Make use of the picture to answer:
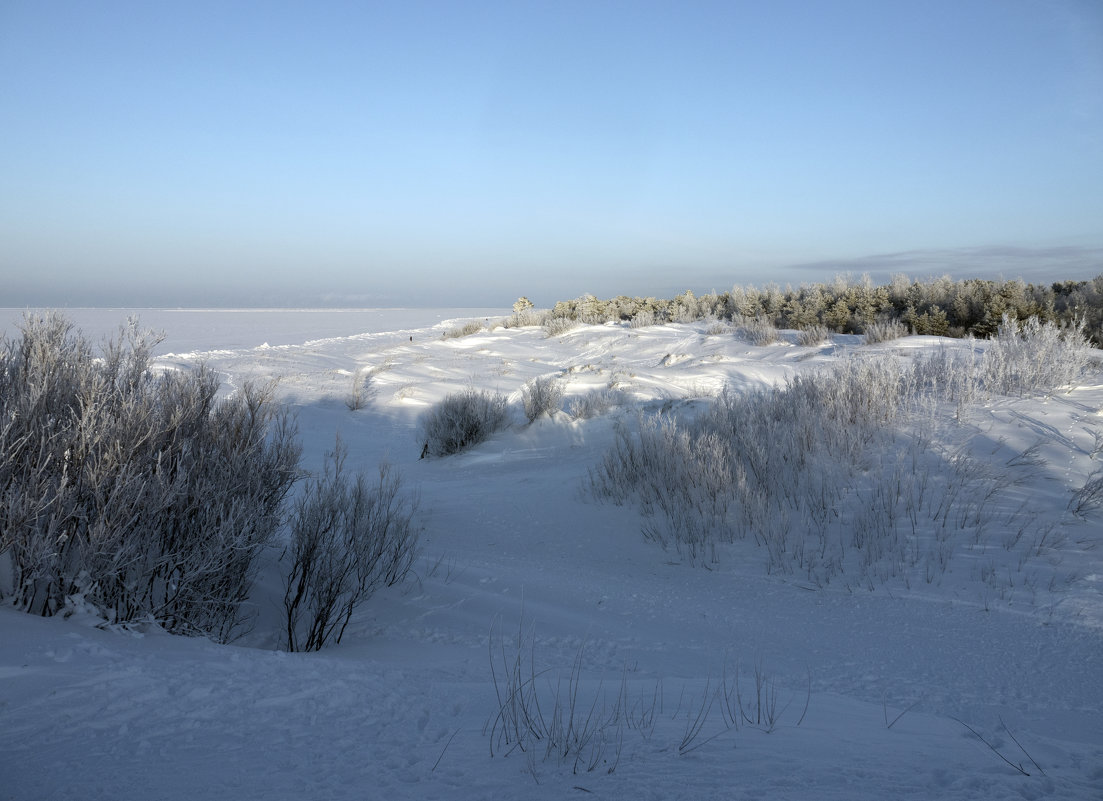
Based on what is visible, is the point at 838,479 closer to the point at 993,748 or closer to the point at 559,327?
the point at 993,748

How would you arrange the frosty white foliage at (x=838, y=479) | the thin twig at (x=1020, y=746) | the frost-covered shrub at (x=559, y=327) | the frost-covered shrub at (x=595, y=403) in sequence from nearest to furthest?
1. the thin twig at (x=1020, y=746)
2. the frosty white foliage at (x=838, y=479)
3. the frost-covered shrub at (x=595, y=403)
4. the frost-covered shrub at (x=559, y=327)

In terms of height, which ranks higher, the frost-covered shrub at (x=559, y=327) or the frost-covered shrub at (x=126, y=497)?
the frost-covered shrub at (x=559, y=327)

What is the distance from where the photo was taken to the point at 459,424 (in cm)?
1035

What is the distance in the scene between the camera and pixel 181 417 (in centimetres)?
380

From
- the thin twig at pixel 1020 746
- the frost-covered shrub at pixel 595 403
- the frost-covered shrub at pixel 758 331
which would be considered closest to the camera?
the thin twig at pixel 1020 746

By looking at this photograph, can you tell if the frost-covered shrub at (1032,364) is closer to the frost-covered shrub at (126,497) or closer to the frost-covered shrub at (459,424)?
the frost-covered shrub at (459,424)

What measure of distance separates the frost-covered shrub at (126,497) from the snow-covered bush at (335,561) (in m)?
0.30

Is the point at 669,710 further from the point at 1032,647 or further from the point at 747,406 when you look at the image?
the point at 747,406

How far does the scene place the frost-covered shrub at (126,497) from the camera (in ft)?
9.32

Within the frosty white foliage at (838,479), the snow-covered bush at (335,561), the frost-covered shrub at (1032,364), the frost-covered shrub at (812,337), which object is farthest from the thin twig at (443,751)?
the frost-covered shrub at (812,337)

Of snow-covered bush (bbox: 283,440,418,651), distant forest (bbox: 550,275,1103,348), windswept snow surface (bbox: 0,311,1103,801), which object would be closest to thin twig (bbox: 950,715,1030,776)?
windswept snow surface (bbox: 0,311,1103,801)

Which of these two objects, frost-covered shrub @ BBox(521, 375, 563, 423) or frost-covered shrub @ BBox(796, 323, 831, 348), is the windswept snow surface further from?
frost-covered shrub @ BBox(796, 323, 831, 348)

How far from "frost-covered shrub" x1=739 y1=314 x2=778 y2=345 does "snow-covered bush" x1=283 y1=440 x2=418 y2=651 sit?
13.3 m

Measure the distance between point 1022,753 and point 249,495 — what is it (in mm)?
3891
